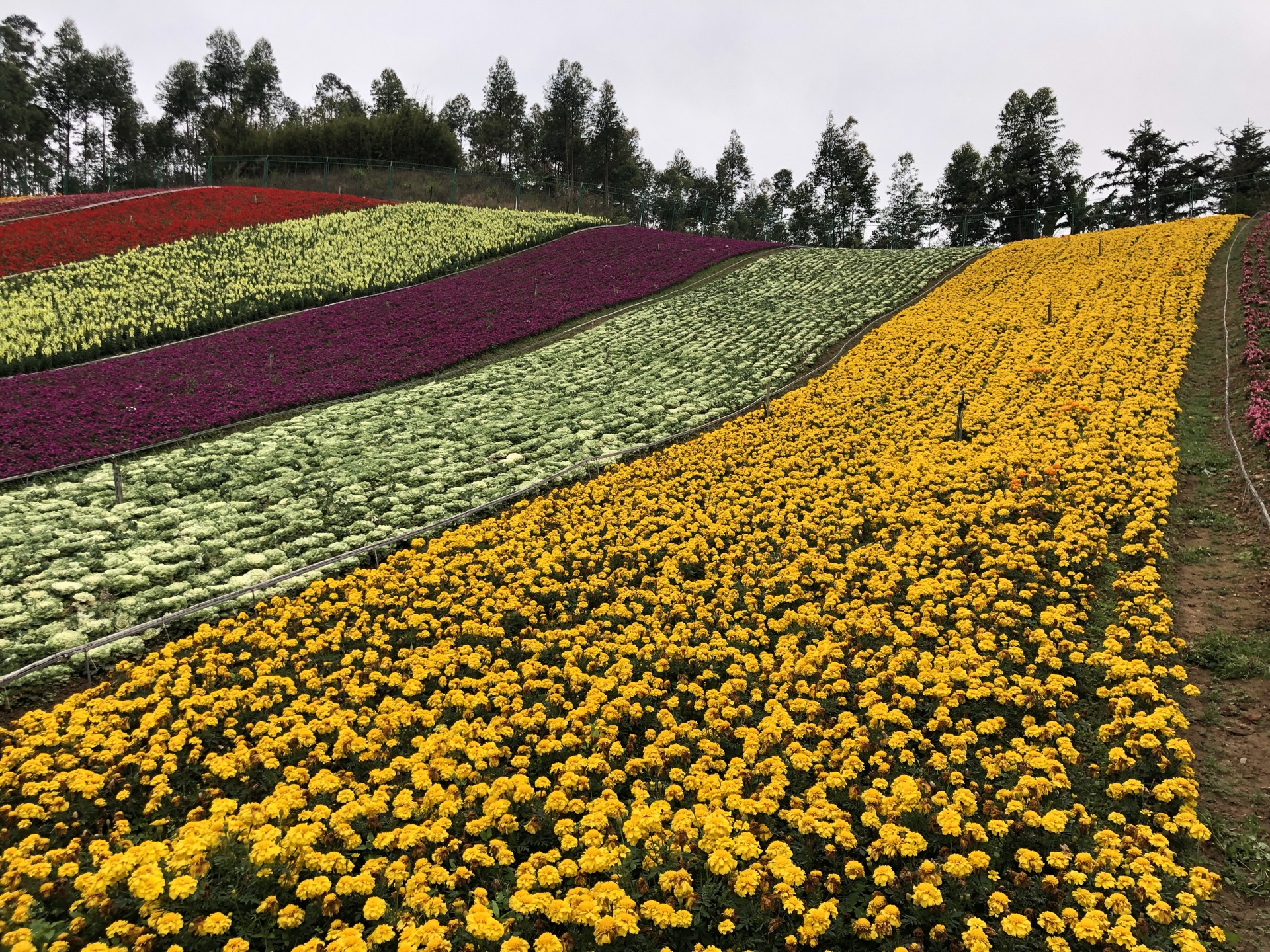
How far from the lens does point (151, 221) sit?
130 feet

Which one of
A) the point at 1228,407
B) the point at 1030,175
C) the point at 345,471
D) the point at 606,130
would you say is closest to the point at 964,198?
the point at 1030,175

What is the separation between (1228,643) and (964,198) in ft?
231

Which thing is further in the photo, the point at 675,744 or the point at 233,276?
Answer: the point at 233,276

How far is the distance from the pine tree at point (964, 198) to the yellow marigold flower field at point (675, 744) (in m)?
60.6

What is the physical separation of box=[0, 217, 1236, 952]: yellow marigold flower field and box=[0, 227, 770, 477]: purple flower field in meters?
Answer: 10.5

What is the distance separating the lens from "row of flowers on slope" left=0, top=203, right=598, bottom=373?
25.3 m

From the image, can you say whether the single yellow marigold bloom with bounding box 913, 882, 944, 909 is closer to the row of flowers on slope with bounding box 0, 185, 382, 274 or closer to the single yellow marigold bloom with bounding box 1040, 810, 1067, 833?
the single yellow marigold bloom with bounding box 1040, 810, 1067, 833

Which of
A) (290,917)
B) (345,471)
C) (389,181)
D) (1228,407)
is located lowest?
(290,917)

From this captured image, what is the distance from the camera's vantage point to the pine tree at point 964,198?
222ft

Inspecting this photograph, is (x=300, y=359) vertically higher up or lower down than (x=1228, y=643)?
higher up

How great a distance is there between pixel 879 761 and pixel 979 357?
1973cm

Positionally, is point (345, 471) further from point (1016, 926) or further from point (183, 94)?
point (183, 94)

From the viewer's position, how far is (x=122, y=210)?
41.2 metres

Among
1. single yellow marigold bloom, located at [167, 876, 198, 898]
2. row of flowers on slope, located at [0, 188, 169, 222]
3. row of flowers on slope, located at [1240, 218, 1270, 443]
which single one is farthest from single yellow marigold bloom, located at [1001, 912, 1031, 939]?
row of flowers on slope, located at [0, 188, 169, 222]
